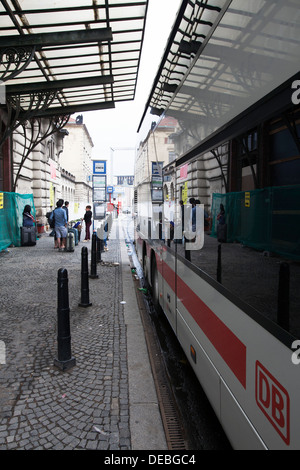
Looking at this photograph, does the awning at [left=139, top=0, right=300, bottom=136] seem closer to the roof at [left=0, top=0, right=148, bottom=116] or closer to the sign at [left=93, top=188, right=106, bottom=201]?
the roof at [left=0, top=0, right=148, bottom=116]

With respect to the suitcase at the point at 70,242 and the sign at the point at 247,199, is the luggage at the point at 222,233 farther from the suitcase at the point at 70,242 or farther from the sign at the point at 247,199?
the suitcase at the point at 70,242

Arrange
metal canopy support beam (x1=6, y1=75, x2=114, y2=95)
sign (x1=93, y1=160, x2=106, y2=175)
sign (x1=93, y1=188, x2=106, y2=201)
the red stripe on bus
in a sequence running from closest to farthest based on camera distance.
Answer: the red stripe on bus, metal canopy support beam (x1=6, y1=75, x2=114, y2=95), sign (x1=93, y1=160, x2=106, y2=175), sign (x1=93, y1=188, x2=106, y2=201)

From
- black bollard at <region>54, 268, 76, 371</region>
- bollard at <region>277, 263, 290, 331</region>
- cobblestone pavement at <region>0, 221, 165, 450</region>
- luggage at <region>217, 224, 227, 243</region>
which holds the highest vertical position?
luggage at <region>217, 224, 227, 243</region>

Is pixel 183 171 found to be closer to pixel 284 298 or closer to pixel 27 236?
pixel 284 298

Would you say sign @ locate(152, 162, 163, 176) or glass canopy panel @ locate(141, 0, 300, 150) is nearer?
glass canopy panel @ locate(141, 0, 300, 150)

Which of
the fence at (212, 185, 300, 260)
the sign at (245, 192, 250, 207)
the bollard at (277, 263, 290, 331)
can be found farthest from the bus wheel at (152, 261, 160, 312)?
the bollard at (277, 263, 290, 331)

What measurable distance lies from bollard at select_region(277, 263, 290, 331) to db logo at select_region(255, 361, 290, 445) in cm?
28

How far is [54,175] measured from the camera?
23.6 meters

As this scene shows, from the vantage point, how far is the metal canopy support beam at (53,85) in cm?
1205

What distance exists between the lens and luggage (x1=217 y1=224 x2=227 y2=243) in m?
2.43

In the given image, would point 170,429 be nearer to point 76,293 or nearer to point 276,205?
point 276,205

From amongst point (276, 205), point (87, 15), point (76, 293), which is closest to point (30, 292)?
point (76, 293)

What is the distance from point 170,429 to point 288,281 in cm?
195

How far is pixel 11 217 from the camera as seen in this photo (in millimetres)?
13141
